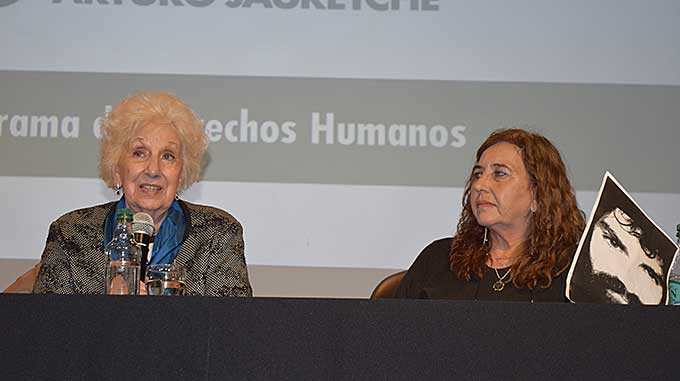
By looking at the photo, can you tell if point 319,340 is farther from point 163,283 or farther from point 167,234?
point 167,234

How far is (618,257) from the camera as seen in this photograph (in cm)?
215

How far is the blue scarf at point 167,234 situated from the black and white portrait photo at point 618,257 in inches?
47.8

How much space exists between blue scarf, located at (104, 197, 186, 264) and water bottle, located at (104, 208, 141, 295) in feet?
2.24

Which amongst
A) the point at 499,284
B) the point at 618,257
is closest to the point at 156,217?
the point at 499,284

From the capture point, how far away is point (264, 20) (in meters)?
3.89

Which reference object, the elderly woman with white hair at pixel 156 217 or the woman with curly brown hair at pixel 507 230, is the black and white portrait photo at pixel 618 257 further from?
the elderly woman with white hair at pixel 156 217

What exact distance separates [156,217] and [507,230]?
104 centimetres

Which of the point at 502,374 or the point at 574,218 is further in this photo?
the point at 574,218

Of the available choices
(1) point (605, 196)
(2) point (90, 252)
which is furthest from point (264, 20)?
(1) point (605, 196)

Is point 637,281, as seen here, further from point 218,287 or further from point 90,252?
point 90,252

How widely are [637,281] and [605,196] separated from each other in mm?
197

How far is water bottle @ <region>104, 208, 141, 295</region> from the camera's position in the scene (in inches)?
83.8

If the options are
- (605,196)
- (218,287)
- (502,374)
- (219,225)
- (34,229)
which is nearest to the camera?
(502,374)

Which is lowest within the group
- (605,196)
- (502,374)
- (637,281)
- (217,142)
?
(502,374)
